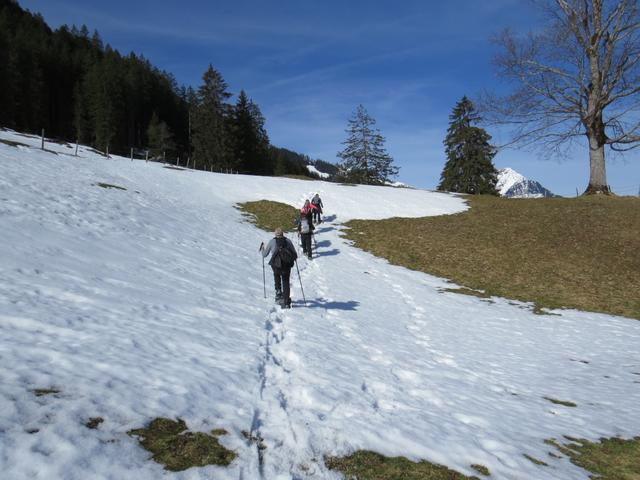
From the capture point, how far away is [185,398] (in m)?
5.05

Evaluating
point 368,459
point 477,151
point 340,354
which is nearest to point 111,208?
point 340,354

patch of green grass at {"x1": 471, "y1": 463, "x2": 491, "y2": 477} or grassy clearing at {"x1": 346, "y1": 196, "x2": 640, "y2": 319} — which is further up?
grassy clearing at {"x1": 346, "y1": 196, "x2": 640, "y2": 319}

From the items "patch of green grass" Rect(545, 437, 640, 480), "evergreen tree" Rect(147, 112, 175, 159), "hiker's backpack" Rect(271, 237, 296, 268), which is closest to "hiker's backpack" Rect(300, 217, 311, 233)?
"hiker's backpack" Rect(271, 237, 296, 268)

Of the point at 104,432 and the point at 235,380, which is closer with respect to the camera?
the point at 104,432

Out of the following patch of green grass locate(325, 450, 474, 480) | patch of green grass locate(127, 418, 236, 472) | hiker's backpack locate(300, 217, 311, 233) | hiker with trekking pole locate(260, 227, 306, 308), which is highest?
hiker's backpack locate(300, 217, 311, 233)

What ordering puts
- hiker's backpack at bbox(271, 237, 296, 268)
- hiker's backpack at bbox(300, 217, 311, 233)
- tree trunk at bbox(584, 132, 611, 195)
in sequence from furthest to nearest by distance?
tree trunk at bbox(584, 132, 611, 195), hiker's backpack at bbox(300, 217, 311, 233), hiker's backpack at bbox(271, 237, 296, 268)

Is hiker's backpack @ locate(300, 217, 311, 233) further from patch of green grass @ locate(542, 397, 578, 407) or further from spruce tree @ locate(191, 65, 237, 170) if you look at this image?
spruce tree @ locate(191, 65, 237, 170)

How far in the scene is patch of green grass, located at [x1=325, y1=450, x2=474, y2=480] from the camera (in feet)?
13.5

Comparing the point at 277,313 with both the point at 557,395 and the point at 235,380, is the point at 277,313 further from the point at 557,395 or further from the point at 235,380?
the point at 557,395

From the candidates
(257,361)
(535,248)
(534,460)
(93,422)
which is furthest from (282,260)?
(535,248)

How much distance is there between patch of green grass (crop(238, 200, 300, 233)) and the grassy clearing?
445cm

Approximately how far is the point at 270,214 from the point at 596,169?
79.7 ft

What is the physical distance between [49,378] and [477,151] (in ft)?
172

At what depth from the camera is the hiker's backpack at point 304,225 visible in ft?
61.1
